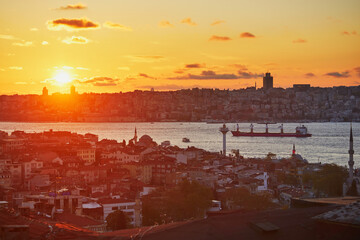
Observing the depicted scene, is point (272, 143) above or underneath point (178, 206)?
underneath

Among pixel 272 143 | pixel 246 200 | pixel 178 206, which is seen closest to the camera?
pixel 178 206

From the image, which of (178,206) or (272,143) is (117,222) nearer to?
(178,206)

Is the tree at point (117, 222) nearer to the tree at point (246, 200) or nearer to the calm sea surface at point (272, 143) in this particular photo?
the tree at point (246, 200)

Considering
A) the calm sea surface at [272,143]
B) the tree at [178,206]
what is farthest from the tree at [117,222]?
the calm sea surface at [272,143]

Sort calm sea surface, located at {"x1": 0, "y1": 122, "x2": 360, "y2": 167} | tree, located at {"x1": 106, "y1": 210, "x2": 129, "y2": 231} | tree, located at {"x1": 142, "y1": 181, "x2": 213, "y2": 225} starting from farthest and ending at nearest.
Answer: calm sea surface, located at {"x1": 0, "y1": 122, "x2": 360, "y2": 167}
tree, located at {"x1": 142, "y1": 181, "x2": 213, "y2": 225}
tree, located at {"x1": 106, "y1": 210, "x2": 129, "y2": 231}

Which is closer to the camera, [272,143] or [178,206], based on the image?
[178,206]

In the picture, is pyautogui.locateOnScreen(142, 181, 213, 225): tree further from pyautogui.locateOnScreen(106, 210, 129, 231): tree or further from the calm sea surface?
the calm sea surface

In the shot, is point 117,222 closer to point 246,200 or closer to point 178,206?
point 178,206

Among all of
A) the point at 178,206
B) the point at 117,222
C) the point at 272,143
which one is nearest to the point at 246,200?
the point at 178,206

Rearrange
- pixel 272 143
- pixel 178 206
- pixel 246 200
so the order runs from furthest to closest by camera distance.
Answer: pixel 272 143, pixel 246 200, pixel 178 206

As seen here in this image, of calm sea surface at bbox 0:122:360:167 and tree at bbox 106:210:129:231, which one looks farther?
calm sea surface at bbox 0:122:360:167

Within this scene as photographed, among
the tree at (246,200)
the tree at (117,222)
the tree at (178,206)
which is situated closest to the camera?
the tree at (117,222)

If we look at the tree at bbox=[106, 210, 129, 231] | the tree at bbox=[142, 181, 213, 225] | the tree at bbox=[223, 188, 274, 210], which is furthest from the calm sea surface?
the tree at bbox=[106, 210, 129, 231]

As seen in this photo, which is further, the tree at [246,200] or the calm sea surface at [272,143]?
the calm sea surface at [272,143]
